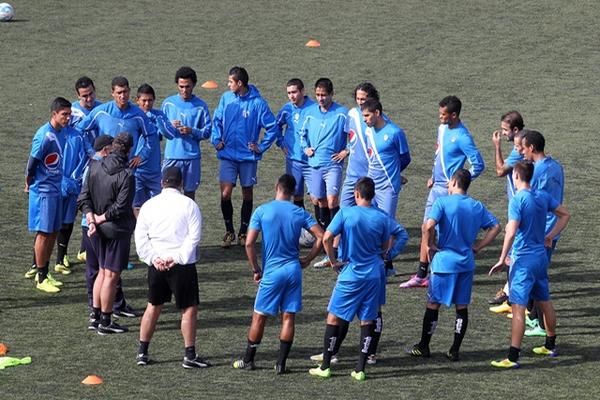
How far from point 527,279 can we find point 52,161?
5306mm

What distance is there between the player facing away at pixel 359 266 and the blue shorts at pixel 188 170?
178 inches

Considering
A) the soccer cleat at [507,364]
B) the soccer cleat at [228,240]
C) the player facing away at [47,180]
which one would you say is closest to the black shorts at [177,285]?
the player facing away at [47,180]

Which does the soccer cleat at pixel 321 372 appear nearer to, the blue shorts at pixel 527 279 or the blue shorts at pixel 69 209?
the blue shorts at pixel 527 279

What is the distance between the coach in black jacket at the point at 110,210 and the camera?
12.2 meters

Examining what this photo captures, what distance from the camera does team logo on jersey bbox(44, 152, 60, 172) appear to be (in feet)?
44.6

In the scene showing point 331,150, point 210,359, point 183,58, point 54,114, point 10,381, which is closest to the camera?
point 10,381

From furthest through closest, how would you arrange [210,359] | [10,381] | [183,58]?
[183,58] → [210,359] → [10,381]

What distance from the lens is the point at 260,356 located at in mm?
11906

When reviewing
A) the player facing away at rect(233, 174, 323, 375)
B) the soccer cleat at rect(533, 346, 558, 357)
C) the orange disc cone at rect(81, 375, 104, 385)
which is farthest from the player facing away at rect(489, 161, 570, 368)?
the orange disc cone at rect(81, 375, 104, 385)

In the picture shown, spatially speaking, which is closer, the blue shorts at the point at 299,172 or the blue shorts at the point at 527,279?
the blue shorts at the point at 527,279

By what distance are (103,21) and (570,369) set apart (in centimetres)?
1788

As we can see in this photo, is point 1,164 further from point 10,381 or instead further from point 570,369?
point 570,369

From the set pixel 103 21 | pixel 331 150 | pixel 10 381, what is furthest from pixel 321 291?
pixel 103 21

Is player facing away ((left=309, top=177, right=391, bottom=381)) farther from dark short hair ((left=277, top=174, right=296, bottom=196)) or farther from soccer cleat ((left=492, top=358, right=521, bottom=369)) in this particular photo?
soccer cleat ((left=492, top=358, right=521, bottom=369))
